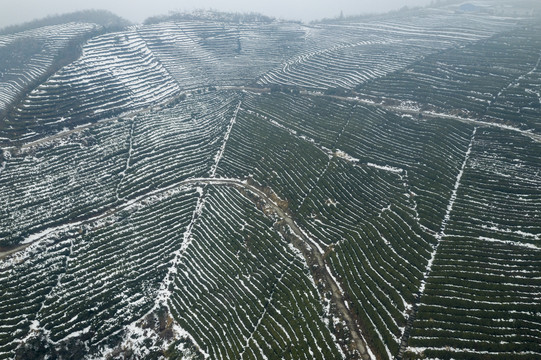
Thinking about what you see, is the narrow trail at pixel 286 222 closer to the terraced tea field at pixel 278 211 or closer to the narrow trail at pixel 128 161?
the terraced tea field at pixel 278 211

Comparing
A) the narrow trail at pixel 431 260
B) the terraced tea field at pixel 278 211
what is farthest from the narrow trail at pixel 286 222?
the narrow trail at pixel 431 260

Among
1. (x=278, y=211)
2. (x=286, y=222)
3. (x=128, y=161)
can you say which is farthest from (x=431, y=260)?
(x=128, y=161)

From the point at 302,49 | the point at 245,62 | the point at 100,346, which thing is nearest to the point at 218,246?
the point at 100,346

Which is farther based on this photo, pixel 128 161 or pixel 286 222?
pixel 128 161

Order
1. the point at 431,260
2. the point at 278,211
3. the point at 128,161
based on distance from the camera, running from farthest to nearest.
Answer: the point at 128,161 → the point at 278,211 → the point at 431,260

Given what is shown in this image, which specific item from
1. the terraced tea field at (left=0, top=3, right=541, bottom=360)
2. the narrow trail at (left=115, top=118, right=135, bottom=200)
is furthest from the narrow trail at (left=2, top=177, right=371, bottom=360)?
the narrow trail at (left=115, top=118, right=135, bottom=200)

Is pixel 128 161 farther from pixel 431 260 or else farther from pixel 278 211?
pixel 431 260

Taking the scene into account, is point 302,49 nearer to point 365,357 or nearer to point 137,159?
point 137,159

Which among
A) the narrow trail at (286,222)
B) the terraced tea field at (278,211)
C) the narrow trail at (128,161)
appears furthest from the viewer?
the narrow trail at (128,161)
